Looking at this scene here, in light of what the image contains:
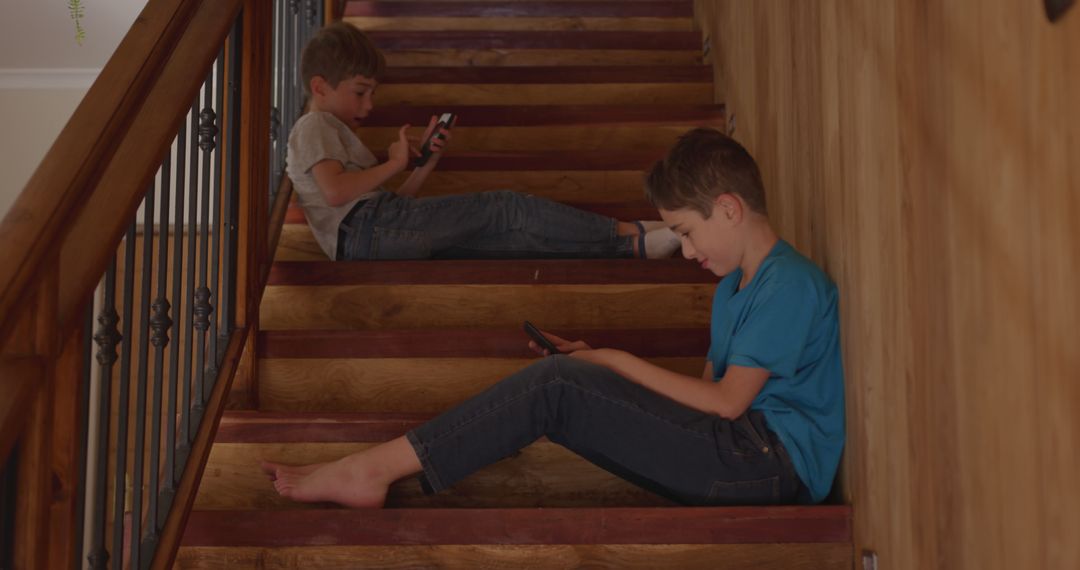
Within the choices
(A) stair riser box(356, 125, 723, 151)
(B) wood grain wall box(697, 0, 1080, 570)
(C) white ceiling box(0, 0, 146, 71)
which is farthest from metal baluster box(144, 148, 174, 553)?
(C) white ceiling box(0, 0, 146, 71)

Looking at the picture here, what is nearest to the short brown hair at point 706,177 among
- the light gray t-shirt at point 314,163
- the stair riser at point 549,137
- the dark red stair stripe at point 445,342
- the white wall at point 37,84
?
the dark red stair stripe at point 445,342

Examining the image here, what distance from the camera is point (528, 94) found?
3488 millimetres

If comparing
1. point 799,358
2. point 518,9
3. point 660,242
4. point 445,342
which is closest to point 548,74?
point 518,9

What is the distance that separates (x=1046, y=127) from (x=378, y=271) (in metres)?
1.62

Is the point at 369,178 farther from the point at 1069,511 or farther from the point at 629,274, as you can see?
the point at 1069,511

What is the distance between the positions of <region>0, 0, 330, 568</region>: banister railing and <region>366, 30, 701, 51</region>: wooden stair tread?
1540mm

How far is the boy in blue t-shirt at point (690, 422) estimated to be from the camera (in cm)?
173

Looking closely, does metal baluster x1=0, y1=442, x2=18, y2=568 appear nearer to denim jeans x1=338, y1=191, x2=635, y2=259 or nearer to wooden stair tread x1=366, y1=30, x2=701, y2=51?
denim jeans x1=338, y1=191, x2=635, y2=259

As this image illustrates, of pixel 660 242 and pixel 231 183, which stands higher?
pixel 231 183

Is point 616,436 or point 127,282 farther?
point 616,436

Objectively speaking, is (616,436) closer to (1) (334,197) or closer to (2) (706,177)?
(2) (706,177)

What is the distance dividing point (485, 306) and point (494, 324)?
4 centimetres

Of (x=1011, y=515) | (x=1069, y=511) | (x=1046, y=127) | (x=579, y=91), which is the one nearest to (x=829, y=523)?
(x=1011, y=515)

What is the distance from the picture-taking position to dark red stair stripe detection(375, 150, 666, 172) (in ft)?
9.71
